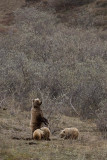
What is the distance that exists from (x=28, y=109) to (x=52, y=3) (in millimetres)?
35697

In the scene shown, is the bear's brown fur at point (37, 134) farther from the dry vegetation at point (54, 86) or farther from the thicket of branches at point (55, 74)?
the thicket of branches at point (55, 74)

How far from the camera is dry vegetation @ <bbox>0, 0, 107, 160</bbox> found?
9.52 meters

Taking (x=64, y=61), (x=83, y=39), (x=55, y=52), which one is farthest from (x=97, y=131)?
(x=83, y=39)

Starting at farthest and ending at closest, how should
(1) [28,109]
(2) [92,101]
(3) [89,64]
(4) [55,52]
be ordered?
(4) [55,52] < (3) [89,64] < (2) [92,101] < (1) [28,109]

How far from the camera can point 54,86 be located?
2189 cm

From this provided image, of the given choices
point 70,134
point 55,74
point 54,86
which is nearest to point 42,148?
point 70,134

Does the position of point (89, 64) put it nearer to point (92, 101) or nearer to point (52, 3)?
point (92, 101)

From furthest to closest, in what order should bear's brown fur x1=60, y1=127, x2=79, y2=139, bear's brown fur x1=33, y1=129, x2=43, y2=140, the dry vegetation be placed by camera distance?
bear's brown fur x1=60, y1=127, x2=79, y2=139 < bear's brown fur x1=33, y1=129, x2=43, y2=140 < the dry vegetation

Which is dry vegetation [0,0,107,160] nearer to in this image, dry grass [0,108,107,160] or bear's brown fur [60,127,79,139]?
dry grass [0,108,107,160]

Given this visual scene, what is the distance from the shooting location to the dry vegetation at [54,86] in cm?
952

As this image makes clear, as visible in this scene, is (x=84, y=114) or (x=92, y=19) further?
(x=92, y=19)

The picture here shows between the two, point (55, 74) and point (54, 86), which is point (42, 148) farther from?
point (55, 74)

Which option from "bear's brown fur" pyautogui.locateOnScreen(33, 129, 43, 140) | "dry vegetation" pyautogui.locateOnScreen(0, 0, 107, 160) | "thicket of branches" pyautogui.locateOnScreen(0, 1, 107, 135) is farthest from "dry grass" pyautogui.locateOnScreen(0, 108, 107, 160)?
"thicket of branches" pyautogui.locateOnScreen(0, 1, 107, 135)

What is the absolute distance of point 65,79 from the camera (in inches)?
863
